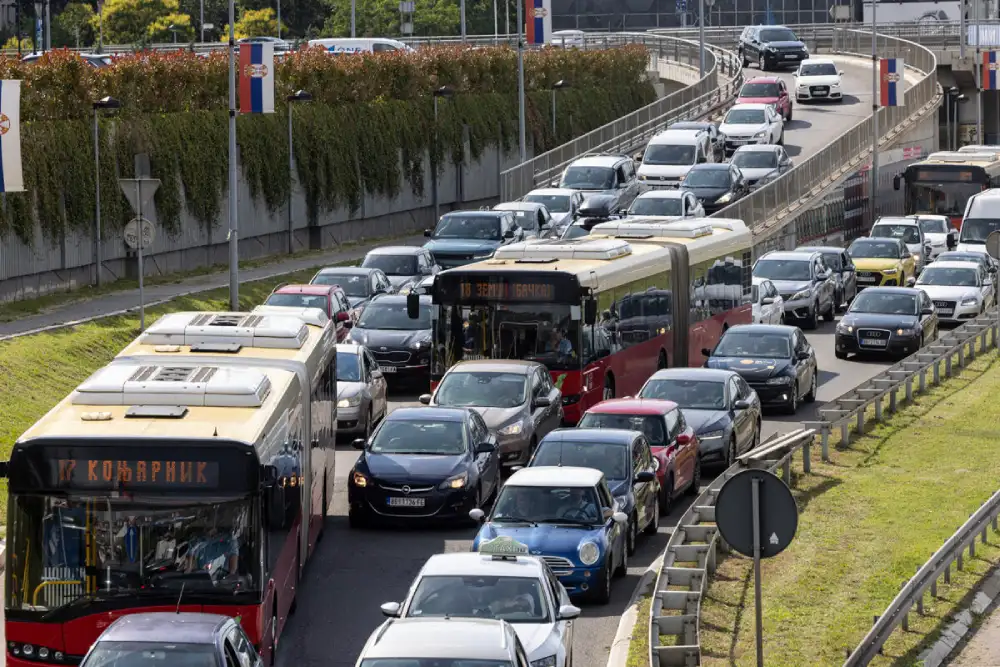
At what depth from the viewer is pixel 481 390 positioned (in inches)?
1047

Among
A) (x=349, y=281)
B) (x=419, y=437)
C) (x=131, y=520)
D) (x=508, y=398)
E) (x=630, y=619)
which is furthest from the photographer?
(x=349, y=281)

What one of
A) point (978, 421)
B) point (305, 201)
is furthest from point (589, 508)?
point (305, 201)

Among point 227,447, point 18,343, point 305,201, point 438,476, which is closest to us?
point 227,447

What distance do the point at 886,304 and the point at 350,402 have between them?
49.1ft

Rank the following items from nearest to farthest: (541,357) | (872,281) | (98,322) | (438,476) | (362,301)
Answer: (438,476) < (541,357) < (98,322) < (362,301) < (872,281)

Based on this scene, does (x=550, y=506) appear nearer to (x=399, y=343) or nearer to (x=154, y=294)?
(x=399, y=343)

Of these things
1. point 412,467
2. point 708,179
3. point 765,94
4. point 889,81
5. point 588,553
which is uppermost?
point 889,81

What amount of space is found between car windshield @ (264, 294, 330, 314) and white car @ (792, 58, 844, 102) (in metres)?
49.2

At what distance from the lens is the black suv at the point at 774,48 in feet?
294

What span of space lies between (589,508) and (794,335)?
1407 cm

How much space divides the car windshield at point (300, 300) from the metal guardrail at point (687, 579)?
12598mm

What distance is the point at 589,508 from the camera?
19875 millimetres

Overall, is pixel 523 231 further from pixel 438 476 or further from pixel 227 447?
pixel 227 447

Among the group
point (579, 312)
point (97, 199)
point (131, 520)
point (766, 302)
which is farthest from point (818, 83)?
point (131, 520)
